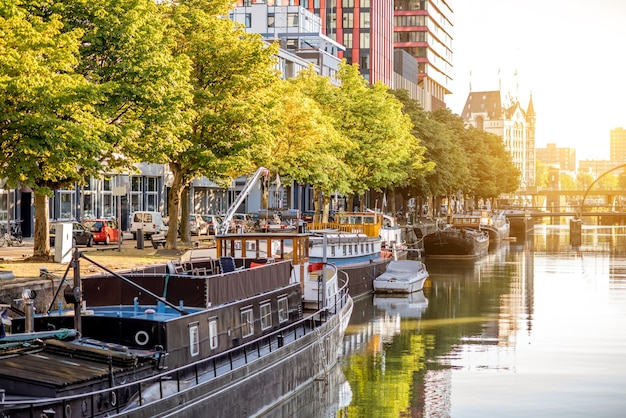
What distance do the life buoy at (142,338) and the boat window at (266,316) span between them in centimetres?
701

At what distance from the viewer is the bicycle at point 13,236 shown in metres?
63.0

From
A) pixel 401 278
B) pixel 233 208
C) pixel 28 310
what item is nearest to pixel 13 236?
pixel 401 278

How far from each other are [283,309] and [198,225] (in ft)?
178

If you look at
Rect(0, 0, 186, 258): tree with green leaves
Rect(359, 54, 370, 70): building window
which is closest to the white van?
Rect(0, 0, 186, 258): tree with green leaves

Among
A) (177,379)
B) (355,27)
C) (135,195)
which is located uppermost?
(355,27)

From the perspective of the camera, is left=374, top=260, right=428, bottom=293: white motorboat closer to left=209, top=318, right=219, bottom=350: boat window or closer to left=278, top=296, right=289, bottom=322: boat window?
left=278, top=296, right=289, bottom=322: boat window

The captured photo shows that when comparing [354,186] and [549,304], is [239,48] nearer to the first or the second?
[549,304]

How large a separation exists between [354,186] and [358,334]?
49363 millimetres

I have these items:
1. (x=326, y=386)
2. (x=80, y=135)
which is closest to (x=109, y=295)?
(x=326, y=386)

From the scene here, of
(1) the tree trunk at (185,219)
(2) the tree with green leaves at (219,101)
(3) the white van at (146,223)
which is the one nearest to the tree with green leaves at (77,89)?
(2) the tree with green leaves at (219,101)

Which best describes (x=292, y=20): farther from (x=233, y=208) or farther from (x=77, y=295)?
(x=77, y=295)

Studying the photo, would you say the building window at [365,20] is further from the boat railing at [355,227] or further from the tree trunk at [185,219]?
the tree trunk at [185,219]

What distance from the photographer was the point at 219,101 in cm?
5891

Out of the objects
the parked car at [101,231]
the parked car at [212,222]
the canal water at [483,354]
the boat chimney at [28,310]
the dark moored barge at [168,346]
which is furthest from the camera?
the parked car at [212,222]
